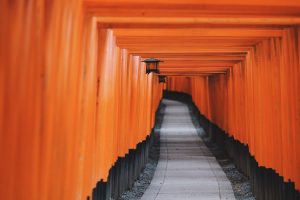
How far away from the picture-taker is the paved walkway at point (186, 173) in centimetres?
1029

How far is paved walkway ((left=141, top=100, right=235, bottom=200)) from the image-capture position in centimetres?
1029

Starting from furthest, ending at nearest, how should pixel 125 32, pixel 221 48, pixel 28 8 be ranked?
pixel 221 48 → pixel 125 32 → pixel 28 8

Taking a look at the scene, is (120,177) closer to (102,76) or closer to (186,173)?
(102,76)

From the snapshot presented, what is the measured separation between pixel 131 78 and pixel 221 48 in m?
2.25

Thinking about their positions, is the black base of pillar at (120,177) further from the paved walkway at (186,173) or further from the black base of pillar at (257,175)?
the black base of pillar at (257,175)

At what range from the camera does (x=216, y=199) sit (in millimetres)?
9742

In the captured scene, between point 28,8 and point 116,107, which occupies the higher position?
point 28,8

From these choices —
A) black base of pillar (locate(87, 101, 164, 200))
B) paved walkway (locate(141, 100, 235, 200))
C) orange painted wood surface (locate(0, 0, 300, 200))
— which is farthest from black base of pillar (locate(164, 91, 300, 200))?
black base of pillar (locate(87, 101, 164, 200))

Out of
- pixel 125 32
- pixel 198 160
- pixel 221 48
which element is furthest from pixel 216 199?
pixel 198 160

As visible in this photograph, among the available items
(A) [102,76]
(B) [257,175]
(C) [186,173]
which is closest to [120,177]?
(B) [257,175]

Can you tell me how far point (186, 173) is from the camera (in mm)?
13047

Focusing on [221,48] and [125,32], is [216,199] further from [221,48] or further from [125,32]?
[125,32]

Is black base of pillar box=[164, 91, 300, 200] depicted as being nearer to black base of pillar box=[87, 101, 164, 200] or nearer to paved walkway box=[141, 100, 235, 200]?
paved walkway box=[141, 100, 235, 200]

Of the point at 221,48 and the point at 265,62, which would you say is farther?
the point at 221,48
